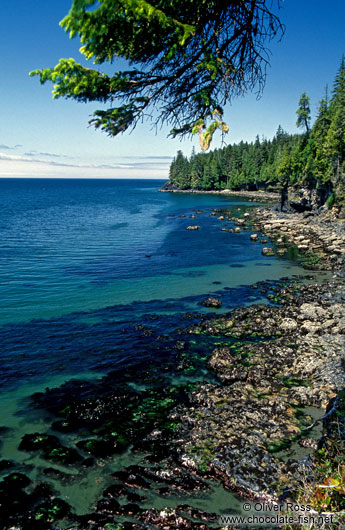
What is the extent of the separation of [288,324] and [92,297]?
16011 mm

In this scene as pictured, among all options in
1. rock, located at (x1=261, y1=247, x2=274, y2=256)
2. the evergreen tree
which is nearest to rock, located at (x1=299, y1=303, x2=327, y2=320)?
rock, located at (x1=261, y1=247, x2=274, y2=256)

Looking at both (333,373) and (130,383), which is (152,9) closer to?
(130,383)

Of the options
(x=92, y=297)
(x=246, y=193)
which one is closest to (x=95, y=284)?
(x=92, y=297)

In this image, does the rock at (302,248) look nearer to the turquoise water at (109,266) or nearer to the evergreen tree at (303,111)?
the turquoise water at (109,266)

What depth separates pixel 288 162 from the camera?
95.4 meters

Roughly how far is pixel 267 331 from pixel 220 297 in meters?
7.52

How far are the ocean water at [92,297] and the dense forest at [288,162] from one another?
40.3 ft

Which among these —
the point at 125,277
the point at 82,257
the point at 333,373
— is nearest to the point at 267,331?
the point at 333,373

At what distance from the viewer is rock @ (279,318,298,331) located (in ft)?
65.6

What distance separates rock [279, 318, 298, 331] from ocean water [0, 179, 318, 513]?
515 cm

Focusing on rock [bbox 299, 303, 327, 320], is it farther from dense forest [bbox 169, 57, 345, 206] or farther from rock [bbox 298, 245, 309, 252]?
rock [bbox 298, 245, 309, 252]

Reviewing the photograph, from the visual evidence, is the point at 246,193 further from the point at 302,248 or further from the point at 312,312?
the point at 312,312

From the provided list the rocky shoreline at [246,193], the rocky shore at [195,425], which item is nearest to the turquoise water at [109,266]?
the rocky shore at [195,425]

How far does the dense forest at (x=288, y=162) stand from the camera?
62.5 metres
